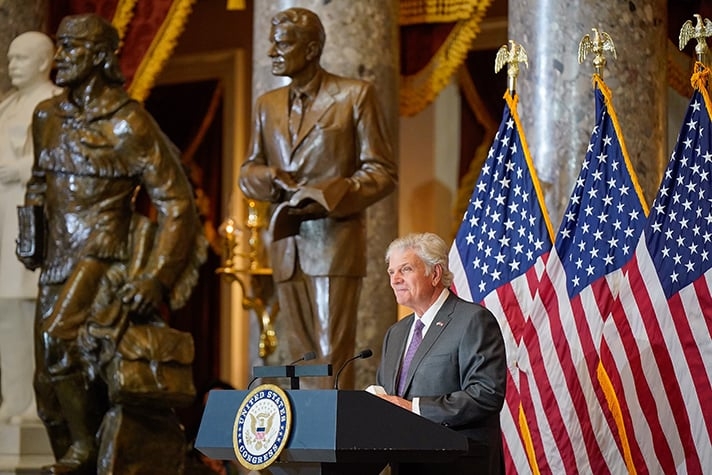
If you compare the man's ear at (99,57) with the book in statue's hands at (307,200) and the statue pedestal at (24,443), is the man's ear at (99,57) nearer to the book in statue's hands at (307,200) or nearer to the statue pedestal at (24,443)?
the book in statue's hands at (307,200)

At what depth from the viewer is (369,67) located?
8.01 m

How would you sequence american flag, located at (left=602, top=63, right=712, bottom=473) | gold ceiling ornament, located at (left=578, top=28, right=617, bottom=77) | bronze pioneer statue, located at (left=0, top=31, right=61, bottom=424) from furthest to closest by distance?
bronze pioneer statue, located at (left=0, top=31, right=61, bottom=424) < gold ceiling ornament, located at (left=578, top=28, right=617, bottom=77) < american flag, located at (left=602, top=63, right=712, bottom=473)

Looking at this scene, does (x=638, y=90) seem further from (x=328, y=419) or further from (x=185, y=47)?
(x=185, y=47)

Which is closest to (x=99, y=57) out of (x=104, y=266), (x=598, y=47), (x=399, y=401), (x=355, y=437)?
(x=104, y=266)

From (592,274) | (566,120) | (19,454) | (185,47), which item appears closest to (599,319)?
(592,274)

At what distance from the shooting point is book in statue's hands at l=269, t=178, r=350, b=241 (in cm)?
642

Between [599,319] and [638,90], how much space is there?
1377 millimetres

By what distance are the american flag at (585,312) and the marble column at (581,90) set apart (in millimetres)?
477

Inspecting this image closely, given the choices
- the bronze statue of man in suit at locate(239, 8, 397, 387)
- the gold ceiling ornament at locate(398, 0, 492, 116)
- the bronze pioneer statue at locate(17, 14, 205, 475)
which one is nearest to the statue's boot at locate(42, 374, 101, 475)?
the bronze pioneer statue at locate(17, 14, 205, 475)

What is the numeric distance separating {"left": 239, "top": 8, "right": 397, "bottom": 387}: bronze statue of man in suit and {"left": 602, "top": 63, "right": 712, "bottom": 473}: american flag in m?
1.15

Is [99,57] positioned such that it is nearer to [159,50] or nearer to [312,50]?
[312,50]

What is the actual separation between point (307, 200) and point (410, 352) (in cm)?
173

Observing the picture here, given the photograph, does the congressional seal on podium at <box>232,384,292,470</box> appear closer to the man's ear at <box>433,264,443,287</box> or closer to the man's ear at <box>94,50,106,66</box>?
the man's ear at <box>433,264,443,287</box>

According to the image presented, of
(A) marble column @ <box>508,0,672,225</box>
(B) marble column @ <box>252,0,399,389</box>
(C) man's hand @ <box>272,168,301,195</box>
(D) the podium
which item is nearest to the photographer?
(D) the podium
